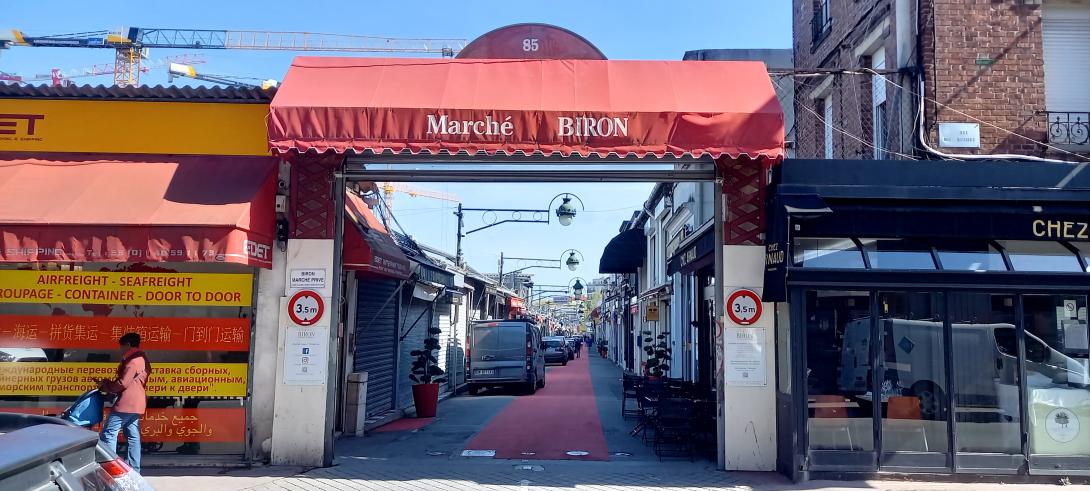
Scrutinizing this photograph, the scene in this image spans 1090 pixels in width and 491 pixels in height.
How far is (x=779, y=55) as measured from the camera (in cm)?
1836

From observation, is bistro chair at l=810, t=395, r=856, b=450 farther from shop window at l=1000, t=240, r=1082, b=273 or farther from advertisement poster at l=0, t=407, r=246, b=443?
advertisement poster at l=0, t=407, r=246, b=443

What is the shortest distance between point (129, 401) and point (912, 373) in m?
8.81

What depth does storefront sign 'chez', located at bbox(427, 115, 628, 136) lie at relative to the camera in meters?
8.41

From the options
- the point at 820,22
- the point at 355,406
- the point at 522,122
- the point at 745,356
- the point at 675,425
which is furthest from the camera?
→ the point at 820,22

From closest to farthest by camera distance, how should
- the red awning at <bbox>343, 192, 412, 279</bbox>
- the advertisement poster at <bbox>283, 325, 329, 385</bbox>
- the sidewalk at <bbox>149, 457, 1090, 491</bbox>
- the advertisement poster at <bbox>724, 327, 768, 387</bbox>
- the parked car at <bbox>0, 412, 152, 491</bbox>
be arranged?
the parked car at <bbox>0, 412, 152, 491</bbox> → the sidewalk at <bbox>149, 457, 1090, 491</bbox> → the advertisement poster at <bbox>724, 327, 768, 387</bbox> → the advertisement poster at <bbox>283, 325, 329, 385</bbox> → the red awning at <bbox>343, 192, 412, 279</bbox>

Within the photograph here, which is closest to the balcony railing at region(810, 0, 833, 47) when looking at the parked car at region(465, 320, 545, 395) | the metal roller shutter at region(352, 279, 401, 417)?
the metal roller shutter at region(352, 279, 401, 417)

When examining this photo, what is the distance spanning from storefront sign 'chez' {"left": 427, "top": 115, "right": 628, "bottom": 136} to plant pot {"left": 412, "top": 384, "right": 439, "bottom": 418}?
869cm

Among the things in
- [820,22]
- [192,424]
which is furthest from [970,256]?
[192,424]

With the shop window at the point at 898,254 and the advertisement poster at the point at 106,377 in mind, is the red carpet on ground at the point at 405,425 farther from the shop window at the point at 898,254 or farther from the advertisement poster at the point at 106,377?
the shop window at the point at 898,254

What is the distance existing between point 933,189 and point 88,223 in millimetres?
9604

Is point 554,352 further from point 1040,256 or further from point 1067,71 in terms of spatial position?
point 1040,256

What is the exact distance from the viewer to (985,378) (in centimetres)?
877

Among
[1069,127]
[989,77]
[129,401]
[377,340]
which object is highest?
[989,77]

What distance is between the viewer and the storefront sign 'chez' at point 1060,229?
8664 mm
